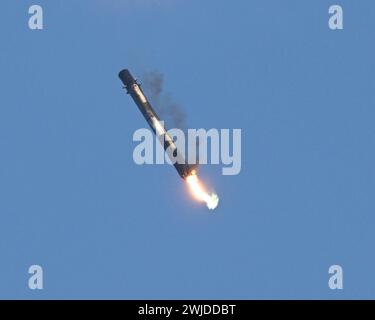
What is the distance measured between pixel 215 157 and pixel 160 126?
34.3ft

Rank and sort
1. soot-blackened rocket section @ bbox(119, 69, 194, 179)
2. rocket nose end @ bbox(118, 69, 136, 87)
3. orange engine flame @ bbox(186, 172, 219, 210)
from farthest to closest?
rocket nose end @ bbox(118, 69, 136, 87) → orange engine flame @ bbox(186, 172, 219, 210) → soot-blackened rocket section @ bbox(119, 69, 194, 179)

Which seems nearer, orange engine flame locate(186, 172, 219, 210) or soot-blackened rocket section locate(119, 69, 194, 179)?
soot-blackened rocket section locate(119, 69, 194, 179)

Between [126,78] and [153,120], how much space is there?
6389mm

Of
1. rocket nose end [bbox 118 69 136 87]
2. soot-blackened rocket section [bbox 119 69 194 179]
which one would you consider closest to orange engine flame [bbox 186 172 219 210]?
soot-blackened rocket section [bbox 119 69 194 179]

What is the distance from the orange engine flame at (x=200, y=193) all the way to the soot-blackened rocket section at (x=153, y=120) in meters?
1.38

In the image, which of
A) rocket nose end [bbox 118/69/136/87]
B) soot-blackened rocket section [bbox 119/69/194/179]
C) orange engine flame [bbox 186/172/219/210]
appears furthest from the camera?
rocket nose end [bbox 118/69/136/87]

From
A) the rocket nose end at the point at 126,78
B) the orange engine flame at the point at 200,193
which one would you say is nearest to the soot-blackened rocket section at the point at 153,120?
the rocket nose end at the point at 126,78

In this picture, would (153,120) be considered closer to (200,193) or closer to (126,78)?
(126,78)

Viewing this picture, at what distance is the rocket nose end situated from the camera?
140 meters

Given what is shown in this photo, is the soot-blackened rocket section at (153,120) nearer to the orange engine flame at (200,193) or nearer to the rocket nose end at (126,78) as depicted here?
the rocket nose end at (126,78)

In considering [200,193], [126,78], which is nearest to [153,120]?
[126,78]

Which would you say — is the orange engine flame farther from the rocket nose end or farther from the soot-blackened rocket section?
the rocket nose end
